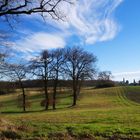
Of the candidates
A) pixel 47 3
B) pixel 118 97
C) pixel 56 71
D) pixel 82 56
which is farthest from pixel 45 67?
pixel 47 3

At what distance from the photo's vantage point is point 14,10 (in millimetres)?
14828

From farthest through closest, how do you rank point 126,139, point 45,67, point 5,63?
1. point 45,67
2. point 5,63
3. point 126,139

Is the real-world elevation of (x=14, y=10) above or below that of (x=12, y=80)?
above

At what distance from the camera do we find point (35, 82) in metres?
68.1

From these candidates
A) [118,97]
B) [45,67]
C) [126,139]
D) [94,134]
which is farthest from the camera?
[118,97]

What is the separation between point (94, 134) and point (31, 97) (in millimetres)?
79511

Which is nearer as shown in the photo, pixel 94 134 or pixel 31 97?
pixel 94 134

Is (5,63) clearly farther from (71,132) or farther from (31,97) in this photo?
(31,97)

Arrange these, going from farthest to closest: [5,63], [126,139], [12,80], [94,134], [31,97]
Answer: [31,97], [12,80], [5,63], [94,134], [126,139]

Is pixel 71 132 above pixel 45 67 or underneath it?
underneath

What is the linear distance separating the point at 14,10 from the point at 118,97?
7341cm

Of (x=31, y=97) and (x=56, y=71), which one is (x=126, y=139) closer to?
(x=56, y=71)

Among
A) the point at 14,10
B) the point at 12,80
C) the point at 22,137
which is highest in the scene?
the point at 14,10

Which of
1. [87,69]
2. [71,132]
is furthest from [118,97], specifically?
[71,132]
